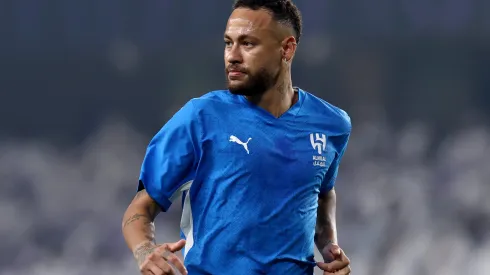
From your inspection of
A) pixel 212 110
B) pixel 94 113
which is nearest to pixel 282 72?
pixel 212 110

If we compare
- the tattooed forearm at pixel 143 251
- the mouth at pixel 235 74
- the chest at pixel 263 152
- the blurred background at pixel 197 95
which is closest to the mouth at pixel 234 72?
the mouth at pixel 235 74

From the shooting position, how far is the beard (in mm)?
2219

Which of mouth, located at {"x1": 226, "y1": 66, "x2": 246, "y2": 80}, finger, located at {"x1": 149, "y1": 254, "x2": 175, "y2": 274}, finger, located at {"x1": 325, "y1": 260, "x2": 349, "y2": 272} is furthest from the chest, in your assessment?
finger, located at {"x1": 149, "y1": 254, "x2": 175, "y2": 274}

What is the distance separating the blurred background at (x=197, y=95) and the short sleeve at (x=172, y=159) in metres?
1.82

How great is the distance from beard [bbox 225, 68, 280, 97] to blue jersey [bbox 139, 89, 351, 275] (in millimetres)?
40

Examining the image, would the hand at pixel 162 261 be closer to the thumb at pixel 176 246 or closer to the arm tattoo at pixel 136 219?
the thumb at pixel 176 246

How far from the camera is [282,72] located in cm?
234

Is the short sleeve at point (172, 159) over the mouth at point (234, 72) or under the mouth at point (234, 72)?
under

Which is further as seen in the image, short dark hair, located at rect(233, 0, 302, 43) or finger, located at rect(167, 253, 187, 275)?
short dark hair, located at rect(233, 0, 302, 43)

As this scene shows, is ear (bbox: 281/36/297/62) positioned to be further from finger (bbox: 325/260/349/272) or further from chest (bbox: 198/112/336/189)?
finger (bbox: 325/260/349/272)

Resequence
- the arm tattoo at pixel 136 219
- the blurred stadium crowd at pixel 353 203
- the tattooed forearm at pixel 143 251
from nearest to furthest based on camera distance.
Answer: the tattooed forearm at pixel 143 251, the arm tattoo at pixel 136 219, the blurred stadium crowd at pixel 353 203

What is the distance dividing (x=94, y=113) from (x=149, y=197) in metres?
1.87

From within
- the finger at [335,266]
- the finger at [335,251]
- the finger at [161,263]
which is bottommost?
the finger at [335,266]

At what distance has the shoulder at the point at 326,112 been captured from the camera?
2.38m
